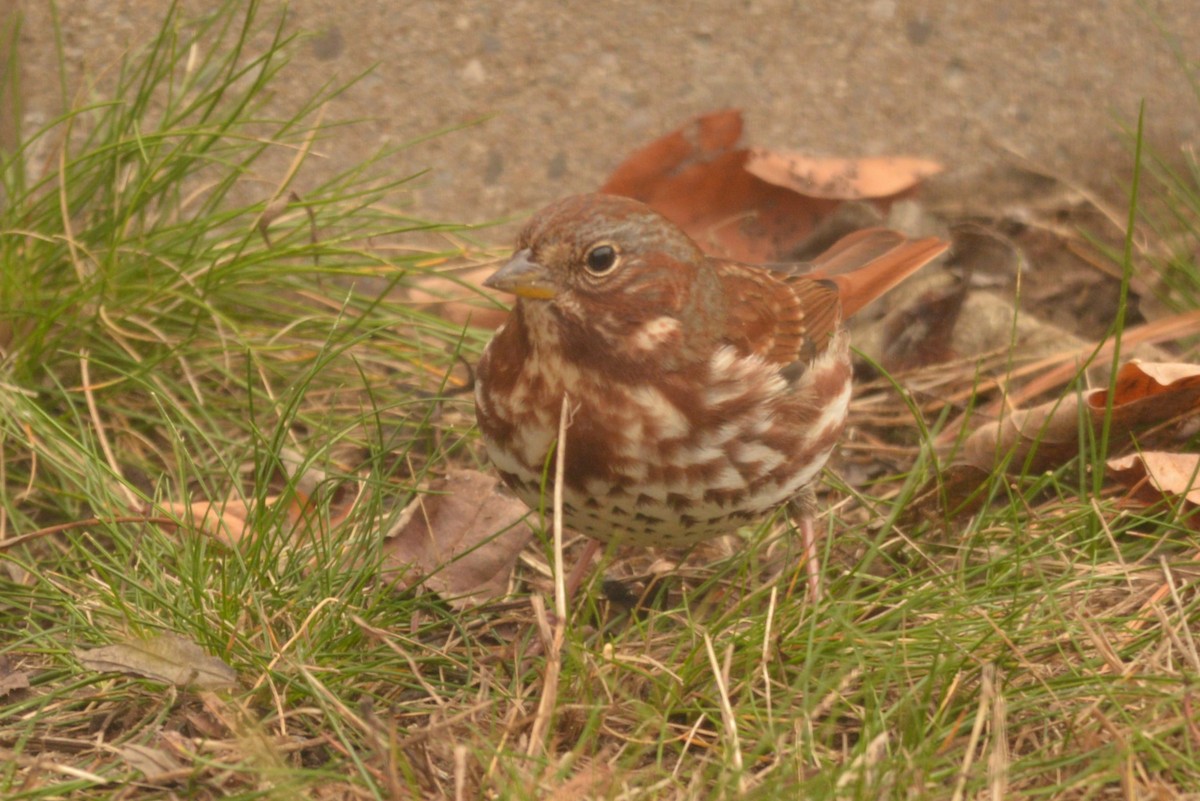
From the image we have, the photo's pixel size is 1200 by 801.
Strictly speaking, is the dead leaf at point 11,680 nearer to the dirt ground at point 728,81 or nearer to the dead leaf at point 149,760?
the dead leaf at point 149,760

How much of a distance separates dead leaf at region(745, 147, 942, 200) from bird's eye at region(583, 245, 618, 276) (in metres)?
1.77

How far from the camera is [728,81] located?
17.4 feet

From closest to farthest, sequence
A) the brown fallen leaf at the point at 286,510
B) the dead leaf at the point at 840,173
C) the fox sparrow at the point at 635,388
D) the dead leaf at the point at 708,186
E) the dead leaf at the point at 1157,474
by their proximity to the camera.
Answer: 1. the fox sparrow at the point at 635,388
2. the brown fallen leaf at the point at 286,510
3. the dead leaf at the point at 1157,474
4. the dead leaf at the point at 708,186
5. the dead leaf at the point at 840,173

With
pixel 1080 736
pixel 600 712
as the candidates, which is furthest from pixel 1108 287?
pixel 600 712

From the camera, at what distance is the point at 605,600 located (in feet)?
12.4

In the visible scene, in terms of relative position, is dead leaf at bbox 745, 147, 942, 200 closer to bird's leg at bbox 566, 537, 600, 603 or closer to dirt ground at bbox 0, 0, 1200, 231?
dirt ground at bbox 0, 0, 1200, 231

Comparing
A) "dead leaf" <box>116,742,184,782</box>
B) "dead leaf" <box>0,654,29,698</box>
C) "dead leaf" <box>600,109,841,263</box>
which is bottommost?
"dead leaf" <box>600,109,841,263</box>

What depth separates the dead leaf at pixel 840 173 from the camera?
16.5 feet

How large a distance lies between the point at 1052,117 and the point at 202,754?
393 centimetres

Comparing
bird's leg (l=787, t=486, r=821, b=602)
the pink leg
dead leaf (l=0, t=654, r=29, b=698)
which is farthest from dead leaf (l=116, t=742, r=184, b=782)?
bird's leg (l=787, t=486, r=821, b=602)

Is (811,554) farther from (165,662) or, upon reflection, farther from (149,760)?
(149,760)

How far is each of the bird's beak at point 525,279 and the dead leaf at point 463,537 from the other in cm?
63

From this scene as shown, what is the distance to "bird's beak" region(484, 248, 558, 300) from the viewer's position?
3172 millimetres

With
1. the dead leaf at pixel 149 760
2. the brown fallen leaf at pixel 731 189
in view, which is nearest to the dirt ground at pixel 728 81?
the brown fallen leaf at pixel 731 189
